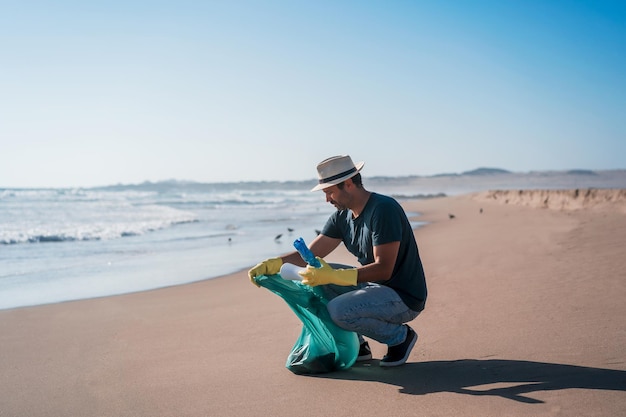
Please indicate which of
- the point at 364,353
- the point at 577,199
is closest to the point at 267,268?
the point at 364,353

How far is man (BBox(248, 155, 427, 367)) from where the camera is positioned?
3521mm

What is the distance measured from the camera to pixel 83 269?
9.16 m

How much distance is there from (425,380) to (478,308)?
1990mm

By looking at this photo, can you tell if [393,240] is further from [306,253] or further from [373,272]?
[306,253]

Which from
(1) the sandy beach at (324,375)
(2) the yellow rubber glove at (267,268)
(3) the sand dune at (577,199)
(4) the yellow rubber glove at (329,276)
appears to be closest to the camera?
(1) the sandy beach at (324,375)

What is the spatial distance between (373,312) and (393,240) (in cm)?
50

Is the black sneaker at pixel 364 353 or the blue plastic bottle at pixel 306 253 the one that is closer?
the blue plastic bottle at pixel 306 253

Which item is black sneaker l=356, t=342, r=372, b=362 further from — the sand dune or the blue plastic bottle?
the sand dune

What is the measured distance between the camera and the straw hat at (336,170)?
3689 millimetres

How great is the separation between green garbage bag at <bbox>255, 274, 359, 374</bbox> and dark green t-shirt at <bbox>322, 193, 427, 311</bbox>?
1.45ft

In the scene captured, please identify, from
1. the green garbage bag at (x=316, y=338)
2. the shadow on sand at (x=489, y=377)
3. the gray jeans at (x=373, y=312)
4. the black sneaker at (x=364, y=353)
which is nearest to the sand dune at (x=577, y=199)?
the shadow on sand at (x=489, y=377)

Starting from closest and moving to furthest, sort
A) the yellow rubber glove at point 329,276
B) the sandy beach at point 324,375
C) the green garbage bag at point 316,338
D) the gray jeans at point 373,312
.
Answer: the sandy beach at point 324,375 < the yellow rubber glove at point 329,276 < the gray jeans at point 373,312 < the green garbage bag at point 316,338

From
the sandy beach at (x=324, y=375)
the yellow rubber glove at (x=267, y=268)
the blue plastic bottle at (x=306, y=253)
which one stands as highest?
the blue plastic bottle at (x=306, y=253)

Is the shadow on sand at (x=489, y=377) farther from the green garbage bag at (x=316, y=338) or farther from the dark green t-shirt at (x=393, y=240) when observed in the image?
the dark green t-shirt at (x=393, y=240)
